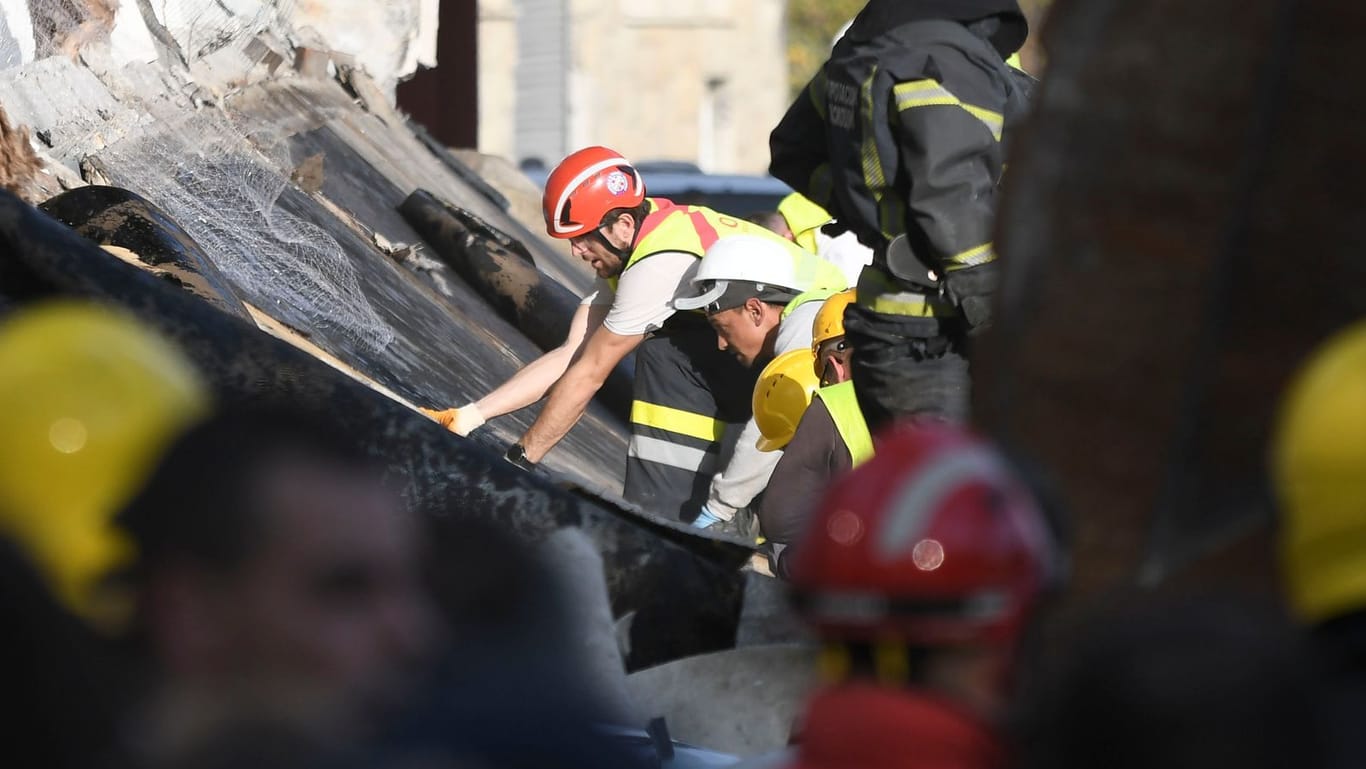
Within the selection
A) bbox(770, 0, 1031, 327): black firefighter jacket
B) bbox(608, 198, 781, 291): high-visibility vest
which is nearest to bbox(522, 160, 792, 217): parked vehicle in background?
bbox(608, 198, 781, 291): high-visibility vest

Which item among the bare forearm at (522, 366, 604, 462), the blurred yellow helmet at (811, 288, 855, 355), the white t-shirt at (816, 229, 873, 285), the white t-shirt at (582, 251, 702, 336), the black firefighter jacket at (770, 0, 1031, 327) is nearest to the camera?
the black firefighter jacket at (770, 0, 1031, 327)

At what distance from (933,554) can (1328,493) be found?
1.07ft

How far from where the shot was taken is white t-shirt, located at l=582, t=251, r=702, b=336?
5980mm

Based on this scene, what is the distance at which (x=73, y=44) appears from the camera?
666cm

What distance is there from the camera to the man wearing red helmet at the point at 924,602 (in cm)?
155

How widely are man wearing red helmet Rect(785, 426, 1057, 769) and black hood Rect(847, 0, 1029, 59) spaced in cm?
316

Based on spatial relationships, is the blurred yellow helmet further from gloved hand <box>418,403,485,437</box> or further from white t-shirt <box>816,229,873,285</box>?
white t-shirt <box>816,229,873,285</box>

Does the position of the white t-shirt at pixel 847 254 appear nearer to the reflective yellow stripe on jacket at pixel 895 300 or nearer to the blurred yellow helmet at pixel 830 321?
the blurred yellow helmet at pixel 830 321

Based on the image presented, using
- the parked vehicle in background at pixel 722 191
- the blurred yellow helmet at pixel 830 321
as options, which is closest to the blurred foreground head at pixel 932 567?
the blurred yellow helmet at pixel 830 321

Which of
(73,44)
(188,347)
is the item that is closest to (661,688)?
(188,347)

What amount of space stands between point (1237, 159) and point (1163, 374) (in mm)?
291

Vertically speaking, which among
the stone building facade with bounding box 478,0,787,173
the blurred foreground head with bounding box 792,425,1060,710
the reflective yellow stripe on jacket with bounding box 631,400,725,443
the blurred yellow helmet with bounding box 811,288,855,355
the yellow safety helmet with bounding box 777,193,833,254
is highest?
the blurred foreground head with bounding box 792,425,1060,710

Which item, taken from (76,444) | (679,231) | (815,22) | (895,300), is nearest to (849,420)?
(895,300)

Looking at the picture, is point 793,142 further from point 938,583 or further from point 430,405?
point 938,583
